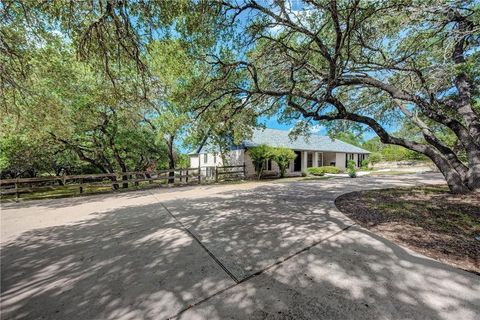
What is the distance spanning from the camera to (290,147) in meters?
19.8

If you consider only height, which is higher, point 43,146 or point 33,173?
point 43,146

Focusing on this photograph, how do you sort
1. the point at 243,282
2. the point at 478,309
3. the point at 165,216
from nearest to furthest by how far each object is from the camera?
the point at 478,309, the point at 243,282, the point at 165,216

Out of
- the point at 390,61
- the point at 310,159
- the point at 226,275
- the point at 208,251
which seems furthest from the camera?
the point at 310,159

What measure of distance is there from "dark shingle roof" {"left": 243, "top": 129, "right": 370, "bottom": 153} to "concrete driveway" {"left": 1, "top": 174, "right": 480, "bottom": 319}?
13441 millimetres

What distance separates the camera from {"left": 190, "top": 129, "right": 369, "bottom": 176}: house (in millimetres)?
17359

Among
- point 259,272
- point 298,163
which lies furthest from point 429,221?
point 298,163

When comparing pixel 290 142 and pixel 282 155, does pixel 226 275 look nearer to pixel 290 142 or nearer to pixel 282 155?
pixel 282 155

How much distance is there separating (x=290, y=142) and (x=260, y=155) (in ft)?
10.9

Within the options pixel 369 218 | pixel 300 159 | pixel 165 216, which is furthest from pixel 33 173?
pixel 369 218

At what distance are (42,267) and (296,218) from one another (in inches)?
187

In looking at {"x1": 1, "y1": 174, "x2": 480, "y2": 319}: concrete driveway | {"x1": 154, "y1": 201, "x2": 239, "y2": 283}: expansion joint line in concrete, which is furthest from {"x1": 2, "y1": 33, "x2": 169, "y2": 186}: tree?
{"x1": 1, "y1": 174, "x2": 480, "y2": 319}: concrete driveway

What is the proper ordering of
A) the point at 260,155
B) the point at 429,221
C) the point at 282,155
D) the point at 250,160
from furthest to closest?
the point at 250,160
the point at 282,155
the point at 260,155
the point at 429,221

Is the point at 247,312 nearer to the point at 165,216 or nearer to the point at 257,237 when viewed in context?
the point at 257,237

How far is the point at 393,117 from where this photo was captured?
10422 mm
